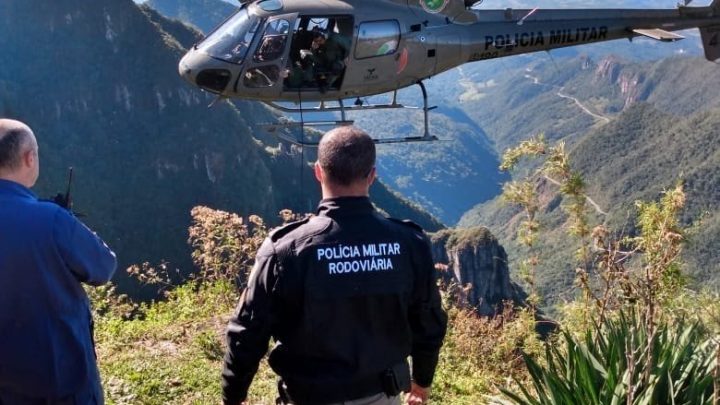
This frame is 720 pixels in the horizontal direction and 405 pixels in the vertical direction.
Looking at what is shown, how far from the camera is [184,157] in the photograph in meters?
72.9

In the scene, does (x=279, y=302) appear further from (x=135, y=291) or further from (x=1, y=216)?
(x=135, y=291)

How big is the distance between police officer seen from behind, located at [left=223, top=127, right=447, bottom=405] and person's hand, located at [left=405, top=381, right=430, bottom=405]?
0.24 m

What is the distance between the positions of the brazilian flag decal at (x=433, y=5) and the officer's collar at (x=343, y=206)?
6496mm

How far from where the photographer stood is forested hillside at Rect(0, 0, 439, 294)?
68500 mm

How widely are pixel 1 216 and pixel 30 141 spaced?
0.94 ft

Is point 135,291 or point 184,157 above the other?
point 184,157

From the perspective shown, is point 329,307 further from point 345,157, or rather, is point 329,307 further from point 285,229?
point 345,157

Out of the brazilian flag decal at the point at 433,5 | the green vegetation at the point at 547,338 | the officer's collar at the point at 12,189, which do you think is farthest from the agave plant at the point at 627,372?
the brazilian flag decal at the point at 433,5

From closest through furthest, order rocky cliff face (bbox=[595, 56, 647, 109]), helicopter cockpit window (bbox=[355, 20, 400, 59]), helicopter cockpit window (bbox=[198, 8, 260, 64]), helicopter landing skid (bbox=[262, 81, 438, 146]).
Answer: helicopter landing skid (bbox=[262, 81, 438, 146]) < helicopter cockpit window (bbox=[198, 8, 260, 64]) < helicopter cockpit window (bbox=[355, 20, 400, 59]) < rocky cliff face (bbox=[595, 56, 647, 109])

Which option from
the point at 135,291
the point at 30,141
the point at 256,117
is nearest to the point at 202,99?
the point at 256,117

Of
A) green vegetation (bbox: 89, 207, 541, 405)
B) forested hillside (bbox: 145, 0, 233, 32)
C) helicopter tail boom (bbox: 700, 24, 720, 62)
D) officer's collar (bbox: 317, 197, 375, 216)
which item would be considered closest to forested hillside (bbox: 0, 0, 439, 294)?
helicopter tail boom (bbox: 700, 24, 720, 62)

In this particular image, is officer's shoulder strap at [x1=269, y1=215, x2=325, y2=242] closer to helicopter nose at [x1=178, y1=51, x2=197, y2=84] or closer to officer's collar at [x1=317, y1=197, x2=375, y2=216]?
officer's collar at [x1=317, y1=197, x2=375, y2=216]

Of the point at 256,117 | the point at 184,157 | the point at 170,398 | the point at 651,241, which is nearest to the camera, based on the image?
the point at 651,241

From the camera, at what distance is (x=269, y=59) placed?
7.14 meters
